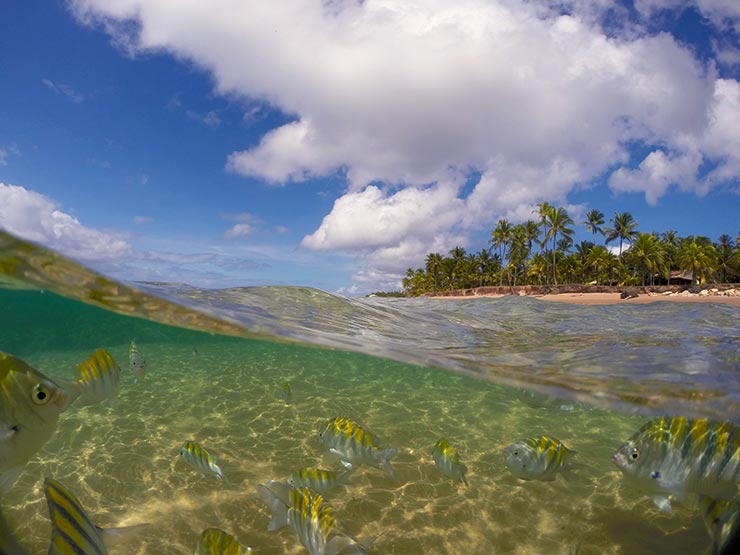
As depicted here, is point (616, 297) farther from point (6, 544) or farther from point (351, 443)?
point (6, 544)

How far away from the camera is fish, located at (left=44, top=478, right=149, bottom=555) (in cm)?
170

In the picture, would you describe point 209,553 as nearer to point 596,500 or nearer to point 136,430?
point 596,500

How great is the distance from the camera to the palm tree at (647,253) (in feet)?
225

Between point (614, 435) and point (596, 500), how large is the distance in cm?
426

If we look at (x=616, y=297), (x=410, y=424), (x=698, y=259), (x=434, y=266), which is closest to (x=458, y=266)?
(x=434, y=266)

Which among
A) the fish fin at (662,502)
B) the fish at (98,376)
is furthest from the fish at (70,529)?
the fish fin at (662,502)

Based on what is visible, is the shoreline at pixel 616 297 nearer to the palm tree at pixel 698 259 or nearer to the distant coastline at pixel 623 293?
the distant coastline at pixel 623 293

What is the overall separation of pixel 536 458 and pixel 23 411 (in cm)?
386

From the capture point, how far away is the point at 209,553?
2.92m

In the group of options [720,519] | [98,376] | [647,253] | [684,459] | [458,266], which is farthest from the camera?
[458,266]

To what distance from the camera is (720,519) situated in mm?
2818

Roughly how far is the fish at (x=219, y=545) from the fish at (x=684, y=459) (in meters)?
3.17

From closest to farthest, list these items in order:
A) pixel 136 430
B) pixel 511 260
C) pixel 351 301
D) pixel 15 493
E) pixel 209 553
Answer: pixel 209 553, pixel 15 493, pixel 136 430, pixel 351 301, pixel 511 260

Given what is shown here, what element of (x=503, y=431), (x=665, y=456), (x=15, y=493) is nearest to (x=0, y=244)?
(x=15, y=493)
